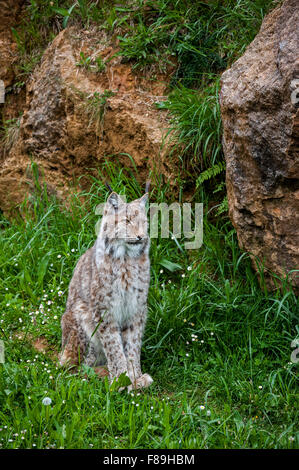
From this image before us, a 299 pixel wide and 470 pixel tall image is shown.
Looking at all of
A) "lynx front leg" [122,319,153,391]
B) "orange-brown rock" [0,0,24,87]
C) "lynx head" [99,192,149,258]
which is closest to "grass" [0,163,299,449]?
"lynx front leg" [122,319,153,391]

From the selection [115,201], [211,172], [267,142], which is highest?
[267,142]

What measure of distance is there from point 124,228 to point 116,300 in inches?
23.0

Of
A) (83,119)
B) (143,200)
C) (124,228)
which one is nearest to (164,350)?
(124,228)

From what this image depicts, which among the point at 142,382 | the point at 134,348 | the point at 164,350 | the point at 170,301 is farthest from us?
the point at 170,301

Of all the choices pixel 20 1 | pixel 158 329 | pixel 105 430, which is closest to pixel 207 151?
pixel 158 329

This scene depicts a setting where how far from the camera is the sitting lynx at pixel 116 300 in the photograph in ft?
15.5

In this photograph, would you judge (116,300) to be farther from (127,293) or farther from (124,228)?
(124,228)

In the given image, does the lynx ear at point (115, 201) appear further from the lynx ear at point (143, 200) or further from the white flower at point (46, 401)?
the white flower at point (46, 401)

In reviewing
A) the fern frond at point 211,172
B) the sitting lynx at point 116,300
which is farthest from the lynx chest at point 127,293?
the fern frond at point 211,172

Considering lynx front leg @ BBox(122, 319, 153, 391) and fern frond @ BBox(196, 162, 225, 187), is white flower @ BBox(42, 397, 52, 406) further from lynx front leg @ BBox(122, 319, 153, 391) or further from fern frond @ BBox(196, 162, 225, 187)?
fern frond @ BBox(196, 162, 225, 187)

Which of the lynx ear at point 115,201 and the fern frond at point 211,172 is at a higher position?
the fern frond at point 211,172

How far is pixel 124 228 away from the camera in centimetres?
470

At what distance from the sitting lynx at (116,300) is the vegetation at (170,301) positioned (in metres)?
0.23
